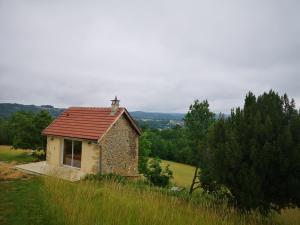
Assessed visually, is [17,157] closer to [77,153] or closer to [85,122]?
[77,153]

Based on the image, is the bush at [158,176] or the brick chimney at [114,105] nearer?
the brick chimney at [114,105]

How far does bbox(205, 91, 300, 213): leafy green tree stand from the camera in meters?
9.43

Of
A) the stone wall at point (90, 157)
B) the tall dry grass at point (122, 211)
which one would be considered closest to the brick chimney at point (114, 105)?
the stone wall at point (90, 157)

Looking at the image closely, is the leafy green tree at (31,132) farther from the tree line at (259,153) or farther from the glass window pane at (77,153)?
the tree line at (259,153)

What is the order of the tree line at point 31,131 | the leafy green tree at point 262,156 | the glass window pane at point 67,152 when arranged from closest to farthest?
1. the leafy green tree at point 262,156
2. the glass window pane at point 67,152
3. the tree line at point 31,131

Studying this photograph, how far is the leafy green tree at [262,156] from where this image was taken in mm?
9430

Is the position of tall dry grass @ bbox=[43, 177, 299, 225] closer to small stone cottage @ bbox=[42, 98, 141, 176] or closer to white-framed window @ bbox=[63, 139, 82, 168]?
small stone cottage @ bbox=[42, 98, 141, 176]

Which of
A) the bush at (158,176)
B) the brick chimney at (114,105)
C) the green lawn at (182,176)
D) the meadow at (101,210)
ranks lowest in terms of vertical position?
the green lawn at (182,176)

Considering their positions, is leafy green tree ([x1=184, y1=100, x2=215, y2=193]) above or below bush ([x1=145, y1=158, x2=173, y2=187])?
above

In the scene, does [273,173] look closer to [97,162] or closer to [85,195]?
[85,195]

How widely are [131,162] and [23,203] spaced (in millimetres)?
13520

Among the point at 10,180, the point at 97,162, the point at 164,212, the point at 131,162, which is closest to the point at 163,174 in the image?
the point at 131,162

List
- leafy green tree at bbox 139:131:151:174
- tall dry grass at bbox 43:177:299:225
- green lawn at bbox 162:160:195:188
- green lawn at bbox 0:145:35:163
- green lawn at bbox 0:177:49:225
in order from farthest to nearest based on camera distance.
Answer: green lawn at bbox 162:160:195:188
green lawn at bbox 0:145:35:163
leafy green tree at bbox 139:131:151:174
green lawn at bbox 0:177:49:225
tall dry grass at bbox 43:177:299:225

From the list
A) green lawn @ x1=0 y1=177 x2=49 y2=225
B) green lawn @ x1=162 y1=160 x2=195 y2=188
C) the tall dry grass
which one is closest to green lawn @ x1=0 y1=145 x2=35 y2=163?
green lawn @ x1=0 y1=177 x2=49 y2=225
